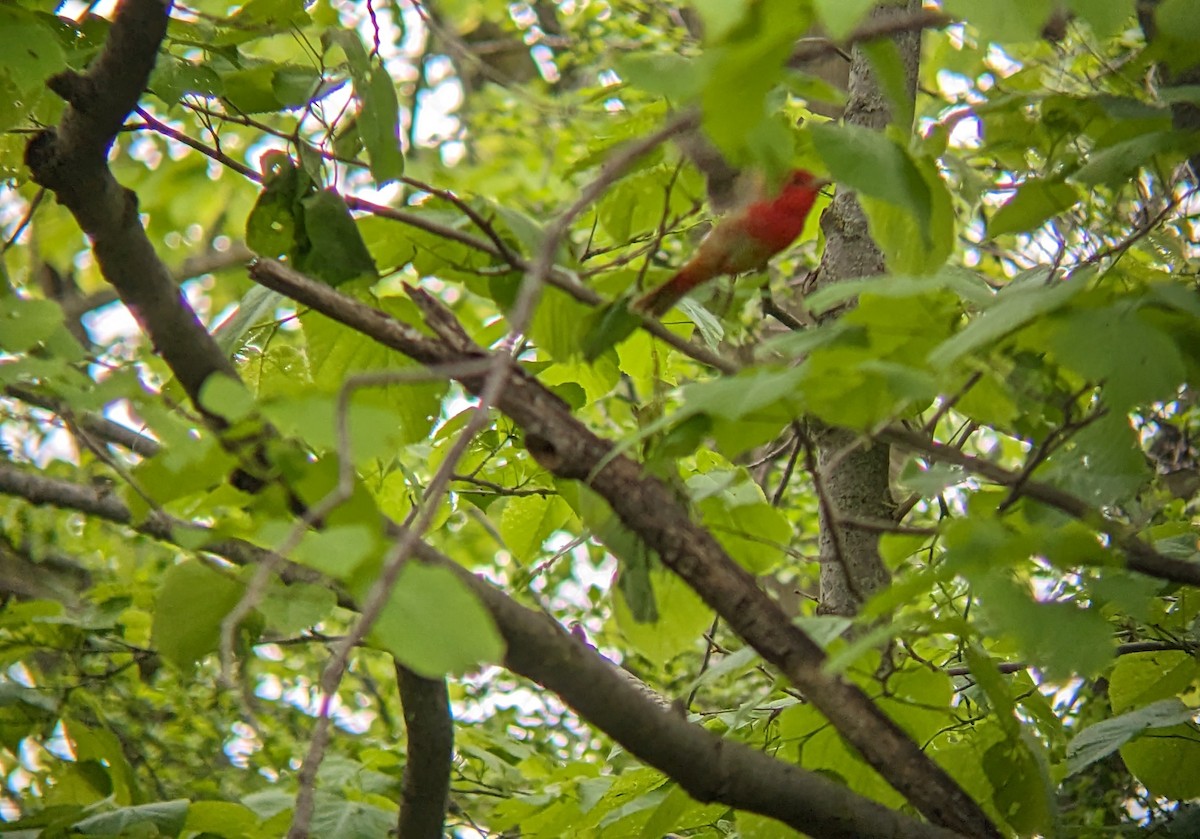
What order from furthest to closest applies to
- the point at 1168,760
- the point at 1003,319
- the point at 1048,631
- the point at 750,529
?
the point at 1168,760
the point at 750,529
the point at 1048,631
the point at 1003,319

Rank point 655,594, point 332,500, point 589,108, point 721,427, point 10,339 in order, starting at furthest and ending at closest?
point 589,108, point 655,594, point 10,339, point 721,427, point 332,500

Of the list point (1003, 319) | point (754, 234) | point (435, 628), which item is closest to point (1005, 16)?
point (1003, 319)

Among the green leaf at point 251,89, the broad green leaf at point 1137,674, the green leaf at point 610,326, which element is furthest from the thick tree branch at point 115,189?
the broad green leaf at point 1137,674

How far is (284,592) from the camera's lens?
116cm

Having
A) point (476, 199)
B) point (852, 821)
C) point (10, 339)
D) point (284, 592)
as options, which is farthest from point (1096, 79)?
point (10, 339)

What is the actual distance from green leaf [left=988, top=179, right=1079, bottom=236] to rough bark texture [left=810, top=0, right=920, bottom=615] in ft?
1.68

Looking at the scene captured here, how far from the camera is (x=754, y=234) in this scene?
1730 millimetres

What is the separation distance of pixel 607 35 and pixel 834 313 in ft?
8.94

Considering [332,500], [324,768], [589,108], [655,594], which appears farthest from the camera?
[589,108]

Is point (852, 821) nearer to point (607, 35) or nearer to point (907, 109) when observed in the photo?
point (907, 109)

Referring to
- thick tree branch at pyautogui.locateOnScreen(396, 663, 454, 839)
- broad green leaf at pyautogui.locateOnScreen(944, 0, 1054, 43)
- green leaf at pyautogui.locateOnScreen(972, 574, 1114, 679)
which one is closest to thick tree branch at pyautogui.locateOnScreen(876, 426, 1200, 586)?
green leaf at pyautogui.locateOnScreen(972, 574, 1114, 679)

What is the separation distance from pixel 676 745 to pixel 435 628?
0.40 meters

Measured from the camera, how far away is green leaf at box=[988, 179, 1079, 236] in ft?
4.02

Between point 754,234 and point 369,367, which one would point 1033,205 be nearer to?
point 754,234
